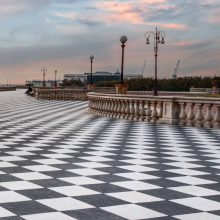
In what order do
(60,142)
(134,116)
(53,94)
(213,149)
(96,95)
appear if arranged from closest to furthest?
(213,149) → (60,142) → (134,116) → (96,95) → (53,94)

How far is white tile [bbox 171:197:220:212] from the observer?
18.1 ft

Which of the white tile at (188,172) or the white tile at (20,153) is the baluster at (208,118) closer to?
the white tile at (20,153)

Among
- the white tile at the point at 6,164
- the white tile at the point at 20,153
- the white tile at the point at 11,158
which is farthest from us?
the white tile at the point at 20,153

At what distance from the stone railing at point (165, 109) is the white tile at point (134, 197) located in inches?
376

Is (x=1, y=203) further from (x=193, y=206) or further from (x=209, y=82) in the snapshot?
(x=209, y=82)

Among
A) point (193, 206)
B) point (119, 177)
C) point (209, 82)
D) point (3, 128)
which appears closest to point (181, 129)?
point (3, 128)

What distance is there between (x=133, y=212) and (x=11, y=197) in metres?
1.51

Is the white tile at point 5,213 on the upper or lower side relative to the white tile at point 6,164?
upper

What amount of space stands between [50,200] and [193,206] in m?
1.61

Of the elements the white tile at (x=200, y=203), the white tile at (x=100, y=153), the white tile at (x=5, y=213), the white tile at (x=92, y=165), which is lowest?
the white tile at (x=100, y=153)

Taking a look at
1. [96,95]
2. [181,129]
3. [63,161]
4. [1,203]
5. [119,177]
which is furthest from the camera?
[96,95]

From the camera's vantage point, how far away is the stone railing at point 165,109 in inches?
616

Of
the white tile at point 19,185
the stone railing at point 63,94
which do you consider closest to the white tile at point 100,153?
the white tile at point 19,185

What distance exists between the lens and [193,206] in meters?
5.60
